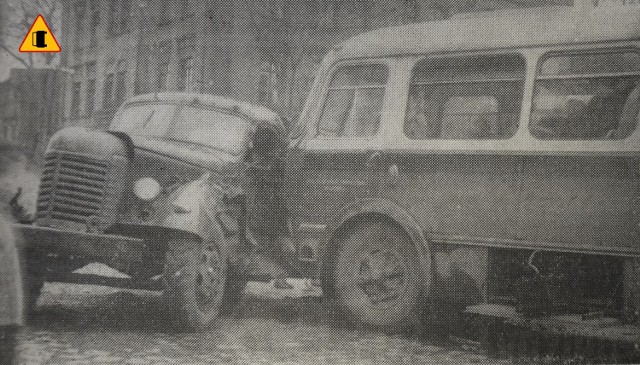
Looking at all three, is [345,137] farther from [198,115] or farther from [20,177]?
[20,177]

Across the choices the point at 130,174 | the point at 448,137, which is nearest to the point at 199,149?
the point at 130,174

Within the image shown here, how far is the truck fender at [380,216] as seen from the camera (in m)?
4.53

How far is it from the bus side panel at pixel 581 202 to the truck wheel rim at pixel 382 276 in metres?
0.94

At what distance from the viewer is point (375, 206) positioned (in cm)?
475

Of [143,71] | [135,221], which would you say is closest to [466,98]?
[135,221]

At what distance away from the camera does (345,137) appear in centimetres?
512

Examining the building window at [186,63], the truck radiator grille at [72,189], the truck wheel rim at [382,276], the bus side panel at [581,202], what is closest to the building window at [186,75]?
the building window at [186,63]

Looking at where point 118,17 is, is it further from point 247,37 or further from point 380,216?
point 247,37

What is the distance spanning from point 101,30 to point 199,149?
4409 millimetres

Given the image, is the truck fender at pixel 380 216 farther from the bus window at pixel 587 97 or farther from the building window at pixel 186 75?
the building window at pixel 186 75

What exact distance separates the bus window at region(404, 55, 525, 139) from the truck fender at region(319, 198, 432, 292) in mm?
584

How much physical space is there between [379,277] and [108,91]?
699 centimetres

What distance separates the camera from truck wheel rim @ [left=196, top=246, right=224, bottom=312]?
179 inches

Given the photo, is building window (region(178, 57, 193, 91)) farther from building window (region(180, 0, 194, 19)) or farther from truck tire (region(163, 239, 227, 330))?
truck tire (region(163, 239, 227, 330))
